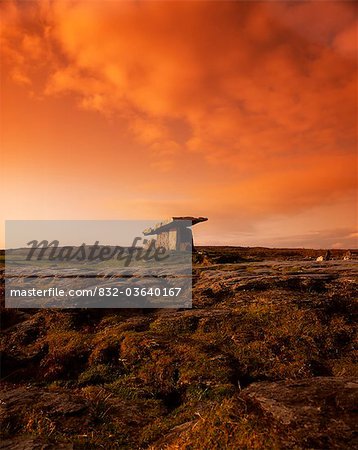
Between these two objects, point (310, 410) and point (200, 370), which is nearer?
point (310, 410)

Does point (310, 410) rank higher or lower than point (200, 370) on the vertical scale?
higher

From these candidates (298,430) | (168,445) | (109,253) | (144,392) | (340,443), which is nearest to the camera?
(340,443)

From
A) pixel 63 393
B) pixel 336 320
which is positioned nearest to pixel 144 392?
pixel 63 393

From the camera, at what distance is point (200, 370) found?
34.4ft

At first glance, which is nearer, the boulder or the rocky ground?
the boulder

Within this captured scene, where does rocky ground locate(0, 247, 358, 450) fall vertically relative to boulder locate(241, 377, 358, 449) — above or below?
below

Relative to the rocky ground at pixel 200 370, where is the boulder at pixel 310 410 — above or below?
above

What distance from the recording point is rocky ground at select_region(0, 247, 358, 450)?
4692 millimetres

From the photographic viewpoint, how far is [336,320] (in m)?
13.9

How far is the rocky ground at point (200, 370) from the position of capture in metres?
4.69

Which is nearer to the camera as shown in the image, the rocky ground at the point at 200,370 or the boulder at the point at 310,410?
the boulder at the point at 310,410

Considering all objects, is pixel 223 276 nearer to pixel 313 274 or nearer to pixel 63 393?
pixel 313 274

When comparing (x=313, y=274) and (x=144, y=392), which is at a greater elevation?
(x=313, y=274)

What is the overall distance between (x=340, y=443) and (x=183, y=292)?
16640mm
